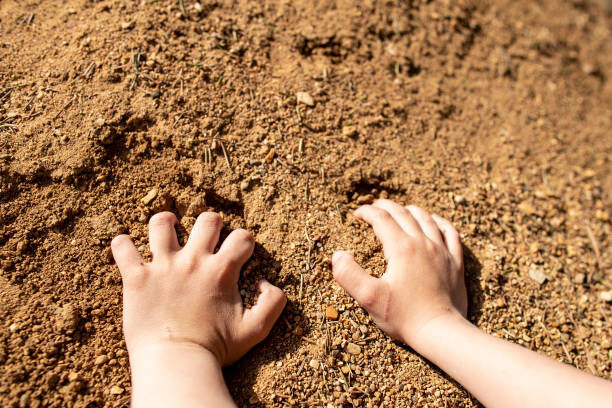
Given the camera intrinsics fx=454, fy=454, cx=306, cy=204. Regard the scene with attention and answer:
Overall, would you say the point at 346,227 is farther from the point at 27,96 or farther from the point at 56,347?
the point at 27,96

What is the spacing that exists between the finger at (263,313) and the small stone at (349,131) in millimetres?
818

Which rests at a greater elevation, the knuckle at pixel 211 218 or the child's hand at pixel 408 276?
the knuckle at pixel 211 218

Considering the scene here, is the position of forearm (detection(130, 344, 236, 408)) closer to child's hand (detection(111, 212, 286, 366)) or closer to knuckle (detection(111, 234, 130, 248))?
child's hand (detection(111, 212, 286, 366))

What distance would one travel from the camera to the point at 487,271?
204 cm

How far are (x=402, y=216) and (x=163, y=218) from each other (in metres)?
1.00

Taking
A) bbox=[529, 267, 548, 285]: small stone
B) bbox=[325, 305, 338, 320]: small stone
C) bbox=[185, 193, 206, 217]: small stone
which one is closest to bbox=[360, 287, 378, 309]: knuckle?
bbox=[325, 305, 338, 320]: small stone

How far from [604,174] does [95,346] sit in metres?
2.80

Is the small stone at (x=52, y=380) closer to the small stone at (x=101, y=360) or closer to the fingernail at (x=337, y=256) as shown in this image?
the small stone at (x=101, y=360)

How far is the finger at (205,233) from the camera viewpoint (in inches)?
67.4

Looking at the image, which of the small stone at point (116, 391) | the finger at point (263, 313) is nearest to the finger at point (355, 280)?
the finger at point (263, 313)

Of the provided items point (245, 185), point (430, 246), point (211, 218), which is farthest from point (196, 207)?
point (430, 246)

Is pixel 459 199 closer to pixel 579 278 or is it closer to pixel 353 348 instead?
pixel 579 278

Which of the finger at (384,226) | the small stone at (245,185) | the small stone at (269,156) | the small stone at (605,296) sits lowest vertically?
the small stone at (605,296)

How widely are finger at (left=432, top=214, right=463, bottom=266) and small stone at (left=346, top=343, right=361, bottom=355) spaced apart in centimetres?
58
